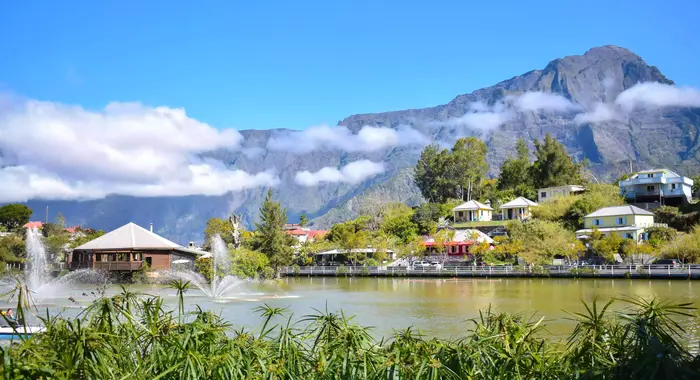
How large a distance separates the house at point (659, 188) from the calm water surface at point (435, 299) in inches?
1160

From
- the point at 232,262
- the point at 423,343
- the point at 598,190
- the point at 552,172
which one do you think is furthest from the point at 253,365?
the point at 552,172

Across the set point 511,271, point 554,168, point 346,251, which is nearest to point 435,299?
point 511,271

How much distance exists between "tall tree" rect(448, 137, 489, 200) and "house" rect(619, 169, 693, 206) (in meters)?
18.9

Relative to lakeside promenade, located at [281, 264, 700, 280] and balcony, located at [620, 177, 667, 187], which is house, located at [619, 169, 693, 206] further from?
lakeside promenade, located at [281, 264, 700, 280]

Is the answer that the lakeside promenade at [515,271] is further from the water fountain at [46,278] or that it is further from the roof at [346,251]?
the water fountain at [46,278]

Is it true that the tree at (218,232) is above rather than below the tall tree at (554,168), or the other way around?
below

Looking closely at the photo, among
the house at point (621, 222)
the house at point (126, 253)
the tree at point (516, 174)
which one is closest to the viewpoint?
the house at point (126, 253)

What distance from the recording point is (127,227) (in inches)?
2044

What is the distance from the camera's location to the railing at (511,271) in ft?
138

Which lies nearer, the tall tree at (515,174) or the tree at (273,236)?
the tree at (273,236)

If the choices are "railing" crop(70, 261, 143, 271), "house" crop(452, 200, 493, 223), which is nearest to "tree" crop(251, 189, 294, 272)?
"railing" crop(70, 261, 143, 271)

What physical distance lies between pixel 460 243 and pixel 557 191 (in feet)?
67.0

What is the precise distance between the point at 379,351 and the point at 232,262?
1554 inches

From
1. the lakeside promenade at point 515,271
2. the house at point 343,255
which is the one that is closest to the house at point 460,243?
the house at point 343,255
